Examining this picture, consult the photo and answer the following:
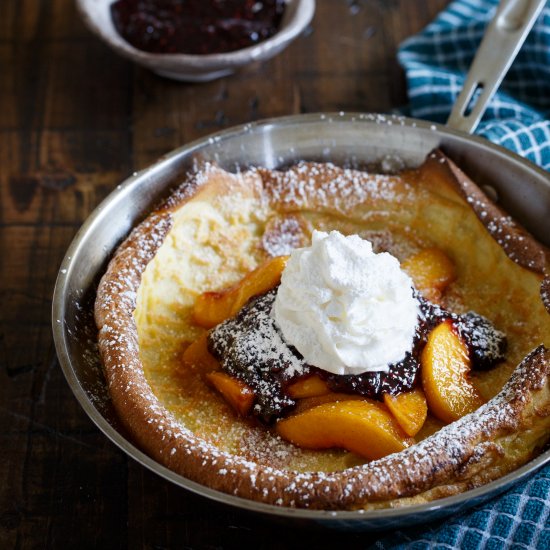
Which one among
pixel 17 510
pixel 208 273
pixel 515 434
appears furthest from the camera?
pixel 208 273

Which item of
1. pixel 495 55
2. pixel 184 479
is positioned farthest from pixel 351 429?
pixel 495 55

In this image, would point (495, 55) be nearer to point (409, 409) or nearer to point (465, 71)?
point (465, 71)

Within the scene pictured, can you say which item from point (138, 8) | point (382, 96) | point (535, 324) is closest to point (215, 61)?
point (138, 8)

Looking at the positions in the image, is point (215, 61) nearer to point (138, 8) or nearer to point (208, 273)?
point (138, 8)

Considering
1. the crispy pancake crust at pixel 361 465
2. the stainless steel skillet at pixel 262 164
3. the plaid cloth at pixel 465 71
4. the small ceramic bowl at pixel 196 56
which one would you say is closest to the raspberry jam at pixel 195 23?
the small ceramic bowl at pixel 196 56

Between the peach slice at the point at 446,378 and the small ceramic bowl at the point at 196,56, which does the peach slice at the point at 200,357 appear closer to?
the peach slice at the point at 446,378
